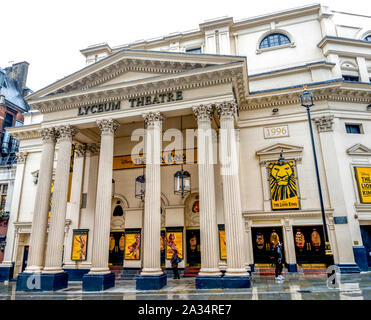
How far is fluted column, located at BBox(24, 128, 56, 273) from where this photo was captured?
1424 cm

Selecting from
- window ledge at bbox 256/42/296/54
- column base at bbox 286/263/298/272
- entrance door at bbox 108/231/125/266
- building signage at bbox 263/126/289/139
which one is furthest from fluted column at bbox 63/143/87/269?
window ledge at bbox 256/42/296/54

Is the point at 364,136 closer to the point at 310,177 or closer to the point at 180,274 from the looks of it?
the point at 310,177

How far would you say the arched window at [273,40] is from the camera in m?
20.4

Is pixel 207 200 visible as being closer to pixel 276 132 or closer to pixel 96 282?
pixel 96 282

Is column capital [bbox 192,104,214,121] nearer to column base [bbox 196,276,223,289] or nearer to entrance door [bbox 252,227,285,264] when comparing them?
column base [bbox 196,276,223,289]

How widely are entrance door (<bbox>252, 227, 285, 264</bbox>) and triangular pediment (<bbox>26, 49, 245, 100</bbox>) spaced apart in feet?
32.3

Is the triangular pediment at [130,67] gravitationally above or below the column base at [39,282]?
above

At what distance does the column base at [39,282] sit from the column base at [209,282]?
7.18 metres

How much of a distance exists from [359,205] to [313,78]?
845 centimetres

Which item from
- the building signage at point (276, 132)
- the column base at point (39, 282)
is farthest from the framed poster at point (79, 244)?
the building signage at point (276, 132)

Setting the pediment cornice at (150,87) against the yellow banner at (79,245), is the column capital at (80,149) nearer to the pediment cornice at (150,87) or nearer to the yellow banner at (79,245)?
the pediment cornice at (150,87)

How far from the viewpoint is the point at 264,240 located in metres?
16.2

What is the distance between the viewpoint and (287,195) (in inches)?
641

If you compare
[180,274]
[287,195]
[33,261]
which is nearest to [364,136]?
[287,195]
